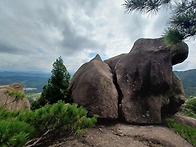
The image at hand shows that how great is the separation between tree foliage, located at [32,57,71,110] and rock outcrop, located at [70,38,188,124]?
2.50 ft

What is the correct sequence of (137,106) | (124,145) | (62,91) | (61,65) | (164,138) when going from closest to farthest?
(124,145), (164,138), (137,106), (62,91), (61,65)

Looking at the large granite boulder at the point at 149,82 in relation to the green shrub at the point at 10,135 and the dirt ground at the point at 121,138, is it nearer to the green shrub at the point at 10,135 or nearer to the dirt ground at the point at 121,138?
the dirt ground at the point at 121,138

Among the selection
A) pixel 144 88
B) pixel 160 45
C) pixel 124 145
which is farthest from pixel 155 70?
pixel 124 145

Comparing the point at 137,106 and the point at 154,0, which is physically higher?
the point at 154,0

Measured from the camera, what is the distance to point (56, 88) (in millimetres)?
8445

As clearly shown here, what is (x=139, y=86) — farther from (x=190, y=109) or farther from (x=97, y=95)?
(x=190, y=109)

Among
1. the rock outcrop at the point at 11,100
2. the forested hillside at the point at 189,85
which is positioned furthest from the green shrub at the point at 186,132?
the forested hillside at the point at 189,85

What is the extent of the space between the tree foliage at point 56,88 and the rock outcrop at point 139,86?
76cm

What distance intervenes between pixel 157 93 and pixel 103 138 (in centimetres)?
559

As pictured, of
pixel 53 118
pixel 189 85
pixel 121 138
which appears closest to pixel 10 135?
pixel 53 118

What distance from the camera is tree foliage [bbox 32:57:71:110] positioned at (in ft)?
27.1

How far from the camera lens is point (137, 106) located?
7.46 m

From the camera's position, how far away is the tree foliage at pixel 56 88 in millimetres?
8250

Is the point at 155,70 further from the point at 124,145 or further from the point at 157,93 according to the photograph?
the point at 124,145
